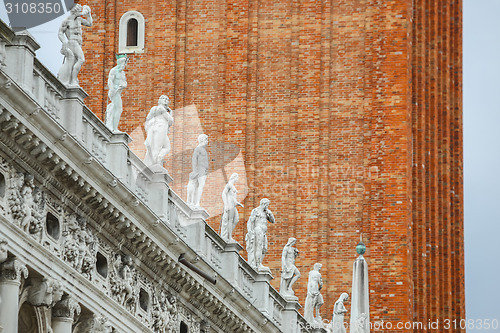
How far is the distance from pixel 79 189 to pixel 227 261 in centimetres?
889

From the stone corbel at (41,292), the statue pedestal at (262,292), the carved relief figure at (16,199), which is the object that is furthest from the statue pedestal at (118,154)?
the statue pedestal at (262,292)

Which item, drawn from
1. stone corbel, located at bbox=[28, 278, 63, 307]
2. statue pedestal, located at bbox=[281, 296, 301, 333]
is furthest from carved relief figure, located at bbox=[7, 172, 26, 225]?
statue pedestal, located at bbox=[281, 296, 301, 333]

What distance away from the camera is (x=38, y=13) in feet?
139

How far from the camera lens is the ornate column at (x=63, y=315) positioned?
33938mm

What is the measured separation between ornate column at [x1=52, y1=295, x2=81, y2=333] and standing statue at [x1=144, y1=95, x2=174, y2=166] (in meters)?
6.02

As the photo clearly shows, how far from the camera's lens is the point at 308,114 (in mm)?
58812

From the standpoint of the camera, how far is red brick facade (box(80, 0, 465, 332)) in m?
57.6

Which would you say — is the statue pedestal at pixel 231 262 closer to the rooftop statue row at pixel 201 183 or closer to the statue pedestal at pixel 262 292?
the rooftop statue row at pixel 201 183

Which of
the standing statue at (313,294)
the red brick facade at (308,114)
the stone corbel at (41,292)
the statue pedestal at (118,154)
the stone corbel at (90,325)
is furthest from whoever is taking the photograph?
the red brick facade at (308,114)

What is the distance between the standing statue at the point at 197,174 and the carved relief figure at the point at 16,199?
9503mm

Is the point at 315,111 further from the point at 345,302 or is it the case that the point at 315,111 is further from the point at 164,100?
the point at 164,100

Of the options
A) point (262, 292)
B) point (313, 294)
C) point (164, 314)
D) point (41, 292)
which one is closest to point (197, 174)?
point (164, 314)

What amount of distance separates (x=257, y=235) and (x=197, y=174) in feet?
14.1

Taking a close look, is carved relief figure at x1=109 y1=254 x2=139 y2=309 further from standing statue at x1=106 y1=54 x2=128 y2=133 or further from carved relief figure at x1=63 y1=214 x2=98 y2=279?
standing statue at x1=106 y1=54 x2=128 y2=133
